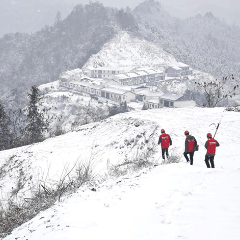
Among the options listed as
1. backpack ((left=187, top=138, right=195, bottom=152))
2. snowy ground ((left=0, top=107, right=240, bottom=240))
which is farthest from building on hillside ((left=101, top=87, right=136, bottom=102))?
backpack ((left=187, top=138, right=195, bottom=152))

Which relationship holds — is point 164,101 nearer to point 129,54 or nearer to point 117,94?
point 117,94

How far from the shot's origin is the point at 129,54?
11919cm

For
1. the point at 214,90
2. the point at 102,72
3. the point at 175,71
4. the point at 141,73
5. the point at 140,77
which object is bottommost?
the point at 214,90

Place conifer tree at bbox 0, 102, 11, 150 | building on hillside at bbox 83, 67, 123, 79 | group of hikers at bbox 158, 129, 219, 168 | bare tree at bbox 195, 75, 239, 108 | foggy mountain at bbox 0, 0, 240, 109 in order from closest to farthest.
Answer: group of hikers at bbox 158, 129, 219, 168 → bare tree at bbox 195, 75, 239, 108 → conifer tree at bbox 0, 102, 11, 150 → building on hillside at bbox 83, 67, 123, 79 → foggy mountain at bbox 0, 0, 240, 109

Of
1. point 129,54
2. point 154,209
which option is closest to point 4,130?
point 154,209

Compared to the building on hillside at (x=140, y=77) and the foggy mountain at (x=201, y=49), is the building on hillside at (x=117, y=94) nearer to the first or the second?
the building on hillside at (x=140, y=77)

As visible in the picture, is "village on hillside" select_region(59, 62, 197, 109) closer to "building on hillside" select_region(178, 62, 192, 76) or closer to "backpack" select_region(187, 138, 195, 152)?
"building on hillside" select_region(178, 62, 192, 76)

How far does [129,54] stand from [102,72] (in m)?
27.3

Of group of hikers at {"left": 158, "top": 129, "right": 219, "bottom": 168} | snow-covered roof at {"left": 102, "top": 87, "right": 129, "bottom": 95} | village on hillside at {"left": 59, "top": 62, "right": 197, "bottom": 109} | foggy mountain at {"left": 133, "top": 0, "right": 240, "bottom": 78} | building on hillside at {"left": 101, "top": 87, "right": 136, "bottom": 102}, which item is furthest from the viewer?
foggy mountain at {"left": 133, "top": 0, "right": 240, "bottom": 78}

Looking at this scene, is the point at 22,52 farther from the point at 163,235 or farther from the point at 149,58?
the point at 163,235

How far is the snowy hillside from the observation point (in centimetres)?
11256

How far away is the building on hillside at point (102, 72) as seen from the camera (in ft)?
314

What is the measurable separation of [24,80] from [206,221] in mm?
127084

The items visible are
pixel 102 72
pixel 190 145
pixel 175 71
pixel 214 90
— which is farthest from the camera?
pixel 175 71
